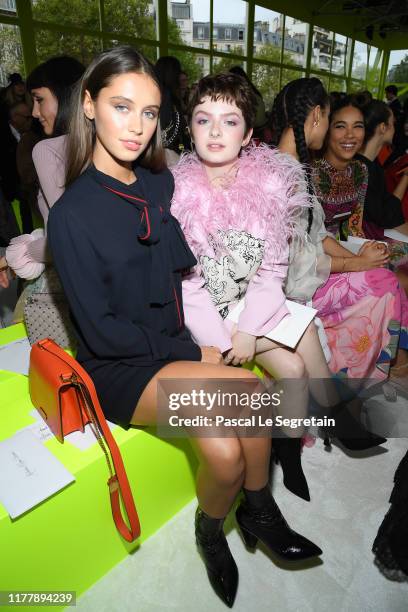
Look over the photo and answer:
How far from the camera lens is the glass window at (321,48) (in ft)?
49.6

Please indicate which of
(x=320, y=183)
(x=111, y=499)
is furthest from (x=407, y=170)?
(x=111, y=499)

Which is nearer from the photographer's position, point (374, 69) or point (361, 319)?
point (361, 319)

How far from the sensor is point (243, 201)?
167 cm

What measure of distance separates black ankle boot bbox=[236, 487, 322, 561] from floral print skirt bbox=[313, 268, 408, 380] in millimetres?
1062

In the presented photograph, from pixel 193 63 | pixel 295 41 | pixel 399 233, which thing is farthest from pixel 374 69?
pixel 399 233

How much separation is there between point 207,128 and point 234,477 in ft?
4.12

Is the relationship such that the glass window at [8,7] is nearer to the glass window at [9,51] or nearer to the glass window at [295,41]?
the glass window at [9,51]

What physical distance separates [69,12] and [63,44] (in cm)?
56

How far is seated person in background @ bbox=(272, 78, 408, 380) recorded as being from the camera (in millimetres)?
2141

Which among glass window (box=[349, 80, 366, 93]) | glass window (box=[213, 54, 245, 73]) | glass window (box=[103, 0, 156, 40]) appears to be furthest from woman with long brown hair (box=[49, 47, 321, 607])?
glass window (box=[349, 80, 366, 93])

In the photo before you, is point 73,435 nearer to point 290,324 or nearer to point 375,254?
point 290,324

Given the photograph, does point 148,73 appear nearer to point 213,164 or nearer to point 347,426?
point 213,164

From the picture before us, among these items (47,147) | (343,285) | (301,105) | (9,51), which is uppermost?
(9,51)

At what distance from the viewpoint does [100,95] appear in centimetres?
131
